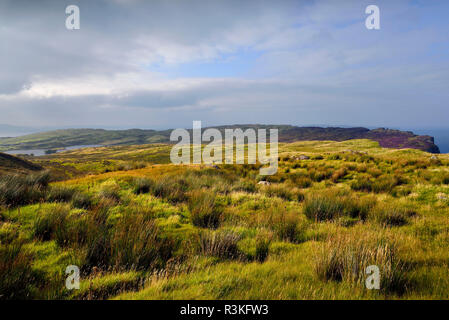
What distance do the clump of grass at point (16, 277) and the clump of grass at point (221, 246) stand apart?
2.67 metres

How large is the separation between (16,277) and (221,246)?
3.19 metres

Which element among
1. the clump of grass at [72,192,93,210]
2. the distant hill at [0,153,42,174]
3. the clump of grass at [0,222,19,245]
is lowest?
the distant hill at [0,153,42,174]

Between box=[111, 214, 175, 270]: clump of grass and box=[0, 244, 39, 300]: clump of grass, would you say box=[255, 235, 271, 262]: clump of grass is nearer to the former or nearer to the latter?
box=[111, 214, 175, 270]: clump of grass

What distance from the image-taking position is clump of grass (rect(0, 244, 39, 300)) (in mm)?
2773

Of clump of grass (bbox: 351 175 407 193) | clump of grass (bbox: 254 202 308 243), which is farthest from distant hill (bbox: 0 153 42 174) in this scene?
clump of grass (bbox: 351 175 407 193)

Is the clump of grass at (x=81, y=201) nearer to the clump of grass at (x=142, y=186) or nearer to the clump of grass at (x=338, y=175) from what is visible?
the clump of grass at (x=142, y=186)

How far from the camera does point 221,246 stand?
4.26 m

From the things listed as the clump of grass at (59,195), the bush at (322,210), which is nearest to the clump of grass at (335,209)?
the bush at (322,210)

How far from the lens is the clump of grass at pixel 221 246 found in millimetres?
4151

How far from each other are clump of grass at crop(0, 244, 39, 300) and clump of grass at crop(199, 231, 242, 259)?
2.67 meters

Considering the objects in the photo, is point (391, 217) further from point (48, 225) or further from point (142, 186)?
point (142, 186)

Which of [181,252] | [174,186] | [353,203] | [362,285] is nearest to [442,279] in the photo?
[362,285]
